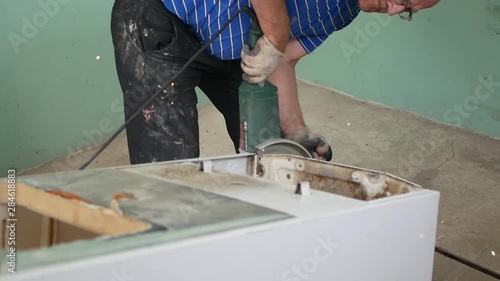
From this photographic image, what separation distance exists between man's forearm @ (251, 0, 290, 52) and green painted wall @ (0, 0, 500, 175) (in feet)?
4.30

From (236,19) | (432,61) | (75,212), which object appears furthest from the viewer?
(432,61)

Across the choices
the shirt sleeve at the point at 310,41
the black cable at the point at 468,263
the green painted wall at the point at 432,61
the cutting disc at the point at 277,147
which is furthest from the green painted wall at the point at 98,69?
the cutting disc at the point at 277,147

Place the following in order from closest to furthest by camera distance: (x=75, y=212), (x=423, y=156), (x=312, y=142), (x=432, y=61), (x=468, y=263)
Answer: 1. (x=75, y=212)
2. (x=312, y=142)
3. (x=468, y=263)
4. (x=423, y=156)
5. (x=432, y=61)

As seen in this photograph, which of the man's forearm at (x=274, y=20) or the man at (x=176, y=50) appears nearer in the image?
the man's forearm at (x=274, y=20)

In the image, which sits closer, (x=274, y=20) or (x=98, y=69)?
(x=274, y=20)

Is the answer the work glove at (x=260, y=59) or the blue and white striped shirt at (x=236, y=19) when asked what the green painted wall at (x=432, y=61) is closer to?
the blue and white striped shirt at (x=236, y=19)

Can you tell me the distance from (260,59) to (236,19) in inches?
7.0

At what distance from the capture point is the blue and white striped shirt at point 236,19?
5.74ft

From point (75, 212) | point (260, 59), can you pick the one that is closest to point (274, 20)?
point (260, 59)

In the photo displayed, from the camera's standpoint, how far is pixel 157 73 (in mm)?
1795

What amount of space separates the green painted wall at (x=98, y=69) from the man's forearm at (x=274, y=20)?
131 cm

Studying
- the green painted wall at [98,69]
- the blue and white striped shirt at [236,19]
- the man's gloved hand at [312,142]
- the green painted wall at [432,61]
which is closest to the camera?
the blue and white striped shirt at [236,19]

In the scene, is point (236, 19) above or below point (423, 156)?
above

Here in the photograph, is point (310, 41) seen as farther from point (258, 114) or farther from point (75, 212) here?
point (75, 212)
